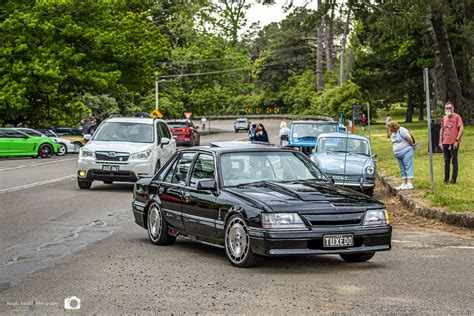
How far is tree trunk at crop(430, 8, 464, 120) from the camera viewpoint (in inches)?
1455

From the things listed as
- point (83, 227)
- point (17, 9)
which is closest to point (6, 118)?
point (17, 9)

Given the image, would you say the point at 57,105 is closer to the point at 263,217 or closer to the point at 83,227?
the point at 83,227

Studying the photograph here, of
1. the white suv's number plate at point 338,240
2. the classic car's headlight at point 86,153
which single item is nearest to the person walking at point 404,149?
the classic car's headlight at point 86,153

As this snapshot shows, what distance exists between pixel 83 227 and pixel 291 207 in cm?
548

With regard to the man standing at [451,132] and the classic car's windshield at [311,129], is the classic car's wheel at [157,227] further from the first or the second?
the classic car's windshield at [311,129]

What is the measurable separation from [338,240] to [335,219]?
23 centimetres

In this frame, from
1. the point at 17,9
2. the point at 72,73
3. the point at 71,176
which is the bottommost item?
the point at 71,176

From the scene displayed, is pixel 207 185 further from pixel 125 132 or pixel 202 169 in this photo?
pixel 125 132

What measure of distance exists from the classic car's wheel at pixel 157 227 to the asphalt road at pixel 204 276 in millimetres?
Answer: 141

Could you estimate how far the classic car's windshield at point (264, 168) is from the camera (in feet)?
34.7

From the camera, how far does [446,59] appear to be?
38781 mm

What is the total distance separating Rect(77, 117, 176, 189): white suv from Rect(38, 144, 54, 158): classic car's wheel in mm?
19798

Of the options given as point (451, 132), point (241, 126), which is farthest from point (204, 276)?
point (241, 126)

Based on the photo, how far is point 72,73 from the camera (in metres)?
49.0
